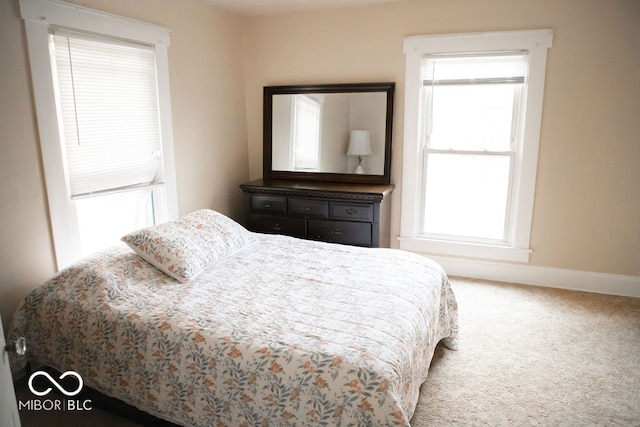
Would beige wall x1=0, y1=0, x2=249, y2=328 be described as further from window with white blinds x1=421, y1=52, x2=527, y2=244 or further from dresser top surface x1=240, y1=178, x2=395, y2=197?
window with white blinds x1=421, y1=52, x2=527, y2=244

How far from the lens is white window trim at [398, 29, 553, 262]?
10.9 ft

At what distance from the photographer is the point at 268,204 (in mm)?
3826

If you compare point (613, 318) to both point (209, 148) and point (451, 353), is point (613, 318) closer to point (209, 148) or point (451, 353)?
point (451, 353)

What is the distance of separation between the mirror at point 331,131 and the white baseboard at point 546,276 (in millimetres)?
1076

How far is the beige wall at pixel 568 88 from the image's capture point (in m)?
3.16

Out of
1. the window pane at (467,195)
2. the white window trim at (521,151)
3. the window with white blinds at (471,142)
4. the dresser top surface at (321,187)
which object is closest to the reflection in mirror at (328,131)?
the dresser top surface at (321,187)

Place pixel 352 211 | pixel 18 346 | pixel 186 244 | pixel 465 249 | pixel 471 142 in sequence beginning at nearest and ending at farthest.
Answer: pixel 18 346
pixel 186 244
pixel 352 211
pixel 471 142
pixel 465 249

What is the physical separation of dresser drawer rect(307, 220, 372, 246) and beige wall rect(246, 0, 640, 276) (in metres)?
0.65

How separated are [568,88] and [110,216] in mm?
3516

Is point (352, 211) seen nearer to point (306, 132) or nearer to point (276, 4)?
point (306, 132)

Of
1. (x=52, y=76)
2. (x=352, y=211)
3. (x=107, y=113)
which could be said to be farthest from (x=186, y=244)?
(x=352, y=211)

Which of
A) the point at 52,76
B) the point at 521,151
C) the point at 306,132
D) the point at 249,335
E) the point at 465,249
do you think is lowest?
the point at 465,249

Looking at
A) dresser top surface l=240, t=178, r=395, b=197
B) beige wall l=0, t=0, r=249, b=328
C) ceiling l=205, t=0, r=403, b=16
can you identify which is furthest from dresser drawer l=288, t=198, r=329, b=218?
ceiling l=205, t=0, r=403, b=16

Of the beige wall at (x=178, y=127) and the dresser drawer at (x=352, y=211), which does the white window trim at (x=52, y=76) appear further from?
the dresser drawer at (x=352, y=211)
